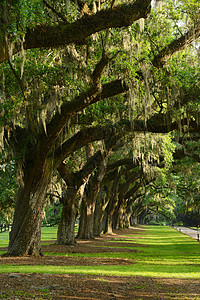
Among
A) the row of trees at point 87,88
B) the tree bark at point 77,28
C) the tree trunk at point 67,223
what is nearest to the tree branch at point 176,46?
the row of trees at point 87,88

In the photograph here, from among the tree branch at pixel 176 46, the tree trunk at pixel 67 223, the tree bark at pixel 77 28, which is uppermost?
the tree branch at pixel 176 46

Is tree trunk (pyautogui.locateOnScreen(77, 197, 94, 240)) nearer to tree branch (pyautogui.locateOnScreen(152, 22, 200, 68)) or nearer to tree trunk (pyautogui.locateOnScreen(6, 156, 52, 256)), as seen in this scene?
tree trunk (pyautogui.locateOnScreen(6, 156, 52, 256))

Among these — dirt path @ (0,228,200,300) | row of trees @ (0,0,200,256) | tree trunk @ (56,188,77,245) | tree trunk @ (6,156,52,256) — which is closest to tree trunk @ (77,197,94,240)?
tree trunk @ (56,188,77,245)

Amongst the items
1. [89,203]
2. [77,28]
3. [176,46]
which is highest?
[176,46]

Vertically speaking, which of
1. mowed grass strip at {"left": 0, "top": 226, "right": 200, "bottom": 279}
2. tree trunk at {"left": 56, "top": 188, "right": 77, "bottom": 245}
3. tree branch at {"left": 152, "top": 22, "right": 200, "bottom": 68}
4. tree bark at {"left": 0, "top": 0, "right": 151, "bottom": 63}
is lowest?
mowed grass strip at {"left": 0, "top": 226, "right": 200, "bottom": 279}

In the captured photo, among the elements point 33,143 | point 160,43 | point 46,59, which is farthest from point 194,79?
point 33,143

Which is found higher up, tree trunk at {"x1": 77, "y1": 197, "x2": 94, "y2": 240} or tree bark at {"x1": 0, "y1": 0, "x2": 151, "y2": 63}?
tree bark at {"x1": 0, "y1": 0, "x2": 151, "y2": 63}

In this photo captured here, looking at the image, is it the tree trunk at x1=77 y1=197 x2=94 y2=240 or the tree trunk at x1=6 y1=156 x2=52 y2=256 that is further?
the tree trunk at x1=77 y1=197 x2=94 y2=240

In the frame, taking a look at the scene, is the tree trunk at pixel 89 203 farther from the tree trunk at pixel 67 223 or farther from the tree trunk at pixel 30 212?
the tree trunk at pixel 30 212

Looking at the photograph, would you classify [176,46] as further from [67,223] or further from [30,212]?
[67,223]

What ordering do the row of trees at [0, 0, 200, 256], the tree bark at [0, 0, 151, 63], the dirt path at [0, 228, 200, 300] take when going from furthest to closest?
the row of trees at [0, 0, 200, 256] < the tree bark at [0, 0, 151, 63] < the dirt path at [0, 228, 200, 300]

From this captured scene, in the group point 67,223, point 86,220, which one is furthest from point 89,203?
point 67,223

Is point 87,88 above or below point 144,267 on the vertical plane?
above

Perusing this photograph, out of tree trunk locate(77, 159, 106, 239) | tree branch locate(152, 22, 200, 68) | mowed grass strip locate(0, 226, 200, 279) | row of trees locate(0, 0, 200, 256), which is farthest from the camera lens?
tree trunk locate(77, 159, 106, 239)
